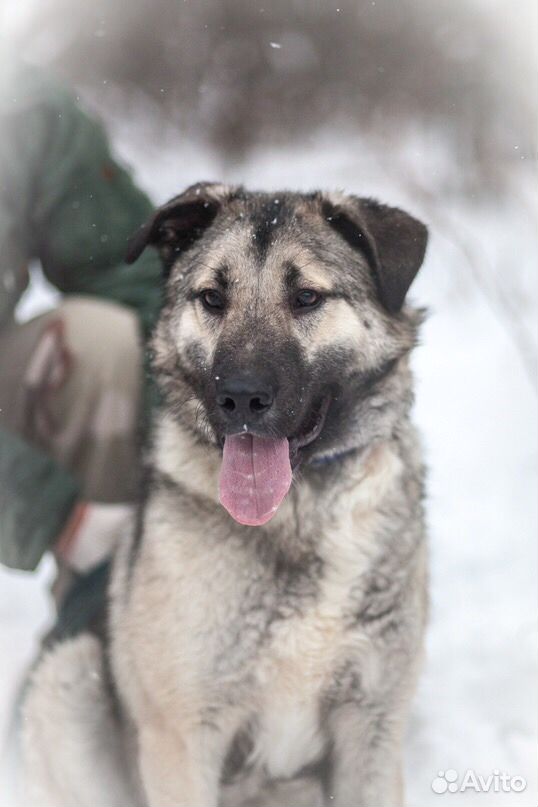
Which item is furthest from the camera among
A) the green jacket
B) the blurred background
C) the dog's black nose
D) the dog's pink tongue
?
the blurred background

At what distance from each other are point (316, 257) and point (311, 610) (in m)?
0.80

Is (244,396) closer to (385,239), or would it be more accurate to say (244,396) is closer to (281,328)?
(281,328)

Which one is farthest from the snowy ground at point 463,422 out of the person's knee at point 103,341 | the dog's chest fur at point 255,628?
the person's knee at point 103,341

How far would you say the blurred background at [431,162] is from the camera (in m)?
2.63

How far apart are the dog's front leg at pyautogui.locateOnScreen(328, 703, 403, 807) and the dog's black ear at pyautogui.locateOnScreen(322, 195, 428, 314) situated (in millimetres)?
963

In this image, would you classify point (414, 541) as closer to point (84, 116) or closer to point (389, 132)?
point (84, 116)

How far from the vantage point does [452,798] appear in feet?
6.81

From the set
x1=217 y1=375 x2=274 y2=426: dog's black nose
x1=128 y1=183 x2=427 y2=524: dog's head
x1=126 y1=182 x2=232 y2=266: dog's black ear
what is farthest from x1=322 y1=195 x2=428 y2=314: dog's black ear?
x1=217 y1=375 x2=274 y2=426: dog's black nose

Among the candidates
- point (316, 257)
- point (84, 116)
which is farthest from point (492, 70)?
point (316, 257)

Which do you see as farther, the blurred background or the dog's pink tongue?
the blurred background

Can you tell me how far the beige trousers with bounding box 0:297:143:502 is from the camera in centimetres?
278

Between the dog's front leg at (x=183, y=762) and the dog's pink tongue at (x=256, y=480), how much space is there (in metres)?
0.51

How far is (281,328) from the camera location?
5.74 ft

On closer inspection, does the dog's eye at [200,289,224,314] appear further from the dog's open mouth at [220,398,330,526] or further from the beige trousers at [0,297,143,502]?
the beige trousers at [0,297,143,502]
